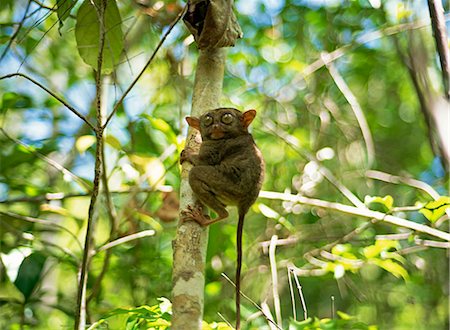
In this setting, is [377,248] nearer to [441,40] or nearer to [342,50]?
[441,40]

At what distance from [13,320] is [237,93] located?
2962 millimetres

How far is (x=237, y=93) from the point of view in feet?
21.9

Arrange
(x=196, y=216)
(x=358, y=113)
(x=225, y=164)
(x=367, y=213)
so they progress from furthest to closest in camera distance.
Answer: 1. (x=358, y=113)
2. (x=367, y=213)
3. (x=225, y=164)
4. (x=196, y=216)

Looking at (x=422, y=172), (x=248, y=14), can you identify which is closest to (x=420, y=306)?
(x=422, y=172)

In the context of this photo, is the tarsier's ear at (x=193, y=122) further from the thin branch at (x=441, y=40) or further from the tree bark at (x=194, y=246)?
the thin branch at (x=441, y=40)

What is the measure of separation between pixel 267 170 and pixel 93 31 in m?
3.55

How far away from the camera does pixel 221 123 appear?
4.03 meters

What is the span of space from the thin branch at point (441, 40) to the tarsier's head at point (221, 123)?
48.9 inches

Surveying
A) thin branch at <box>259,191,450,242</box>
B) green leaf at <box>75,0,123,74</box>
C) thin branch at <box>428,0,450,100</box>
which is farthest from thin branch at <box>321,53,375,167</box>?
thin branch at <box>428,0,450,100</box>

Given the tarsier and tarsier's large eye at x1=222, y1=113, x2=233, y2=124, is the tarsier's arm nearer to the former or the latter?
the tarsier

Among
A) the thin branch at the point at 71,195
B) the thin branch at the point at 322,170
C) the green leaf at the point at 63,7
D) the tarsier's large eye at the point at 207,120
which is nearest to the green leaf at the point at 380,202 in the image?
the thin branch at the point at 322,170

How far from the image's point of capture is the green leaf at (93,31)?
3.63m

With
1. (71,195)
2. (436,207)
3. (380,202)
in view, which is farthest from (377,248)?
(71,195)

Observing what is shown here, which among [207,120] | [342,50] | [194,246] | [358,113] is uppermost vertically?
[342,50]
